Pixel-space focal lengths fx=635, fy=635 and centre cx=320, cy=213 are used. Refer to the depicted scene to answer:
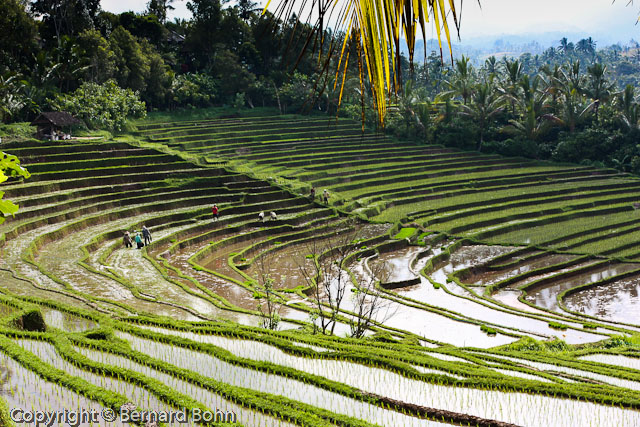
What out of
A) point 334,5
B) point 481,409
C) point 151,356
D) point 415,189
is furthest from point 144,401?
point 415,189

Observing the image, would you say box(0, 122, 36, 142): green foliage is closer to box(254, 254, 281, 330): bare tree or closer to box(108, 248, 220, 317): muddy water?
box(108, 248, 220, 317): muddy water

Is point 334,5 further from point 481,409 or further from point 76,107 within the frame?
point 76,107

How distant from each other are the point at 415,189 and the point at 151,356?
19.9 metres

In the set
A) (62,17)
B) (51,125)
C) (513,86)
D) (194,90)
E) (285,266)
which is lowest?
(285,266)

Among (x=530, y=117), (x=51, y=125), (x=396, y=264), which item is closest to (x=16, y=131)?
(x=51, y=125)

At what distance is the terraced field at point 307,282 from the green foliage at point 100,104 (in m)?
1.39

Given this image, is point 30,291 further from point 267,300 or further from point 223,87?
point 223,87

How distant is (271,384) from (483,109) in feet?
98.4

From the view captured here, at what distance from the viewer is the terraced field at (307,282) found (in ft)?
17.7

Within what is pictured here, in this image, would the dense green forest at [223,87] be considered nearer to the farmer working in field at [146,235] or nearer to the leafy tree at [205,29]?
the leafy tree at [205,29]

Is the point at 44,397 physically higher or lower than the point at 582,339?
higher

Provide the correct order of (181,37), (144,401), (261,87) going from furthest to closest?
(181,37) < (261,87) < (144,401)

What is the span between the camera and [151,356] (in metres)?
6.47

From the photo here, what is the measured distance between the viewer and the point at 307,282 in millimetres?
15492
